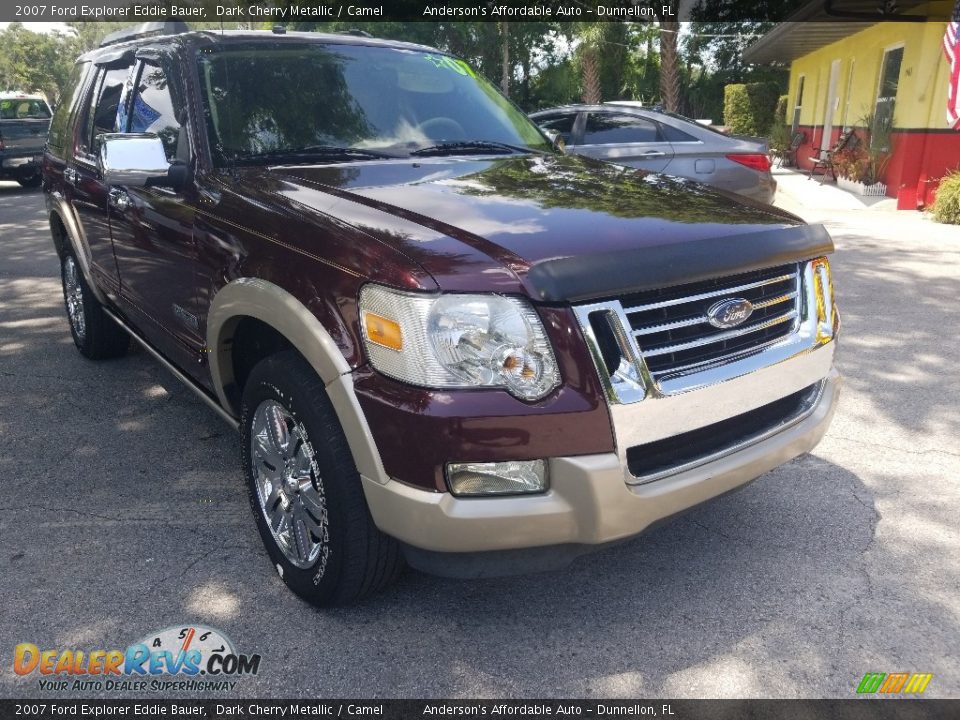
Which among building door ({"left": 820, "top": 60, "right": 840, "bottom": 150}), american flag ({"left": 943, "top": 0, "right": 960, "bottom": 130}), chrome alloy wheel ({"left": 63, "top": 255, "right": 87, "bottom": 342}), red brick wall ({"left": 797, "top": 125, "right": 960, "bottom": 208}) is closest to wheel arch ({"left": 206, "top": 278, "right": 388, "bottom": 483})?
chrome alloy wheel ({"left": 63, "top": 255, "right": 87, "bottom": 342})

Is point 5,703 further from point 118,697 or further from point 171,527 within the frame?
point 171,527

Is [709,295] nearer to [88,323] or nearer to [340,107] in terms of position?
[340,107]

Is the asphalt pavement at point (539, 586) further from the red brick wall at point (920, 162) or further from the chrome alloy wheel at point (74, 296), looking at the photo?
the red brick wall at point (920, 162)

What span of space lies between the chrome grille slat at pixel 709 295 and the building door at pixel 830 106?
1688 cm

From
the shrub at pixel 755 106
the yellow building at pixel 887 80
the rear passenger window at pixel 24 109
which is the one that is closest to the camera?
the yellow building at pixel 887 80

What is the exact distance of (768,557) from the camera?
2994 mm

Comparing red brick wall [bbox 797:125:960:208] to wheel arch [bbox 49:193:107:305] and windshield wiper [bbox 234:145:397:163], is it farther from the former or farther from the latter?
wheel arch [bbox 49:193:107:305]

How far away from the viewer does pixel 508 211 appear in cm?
257

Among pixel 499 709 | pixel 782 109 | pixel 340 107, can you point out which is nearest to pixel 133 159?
pixel 340 107

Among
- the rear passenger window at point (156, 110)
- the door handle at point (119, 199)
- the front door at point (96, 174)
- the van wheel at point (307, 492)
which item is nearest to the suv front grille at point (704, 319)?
the van wheel at point (307, 492)

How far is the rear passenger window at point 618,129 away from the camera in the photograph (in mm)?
8539

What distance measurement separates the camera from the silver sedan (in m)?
8.21

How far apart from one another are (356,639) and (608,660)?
31.6 inches

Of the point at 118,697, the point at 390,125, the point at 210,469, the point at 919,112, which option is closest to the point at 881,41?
the point at 919,112
